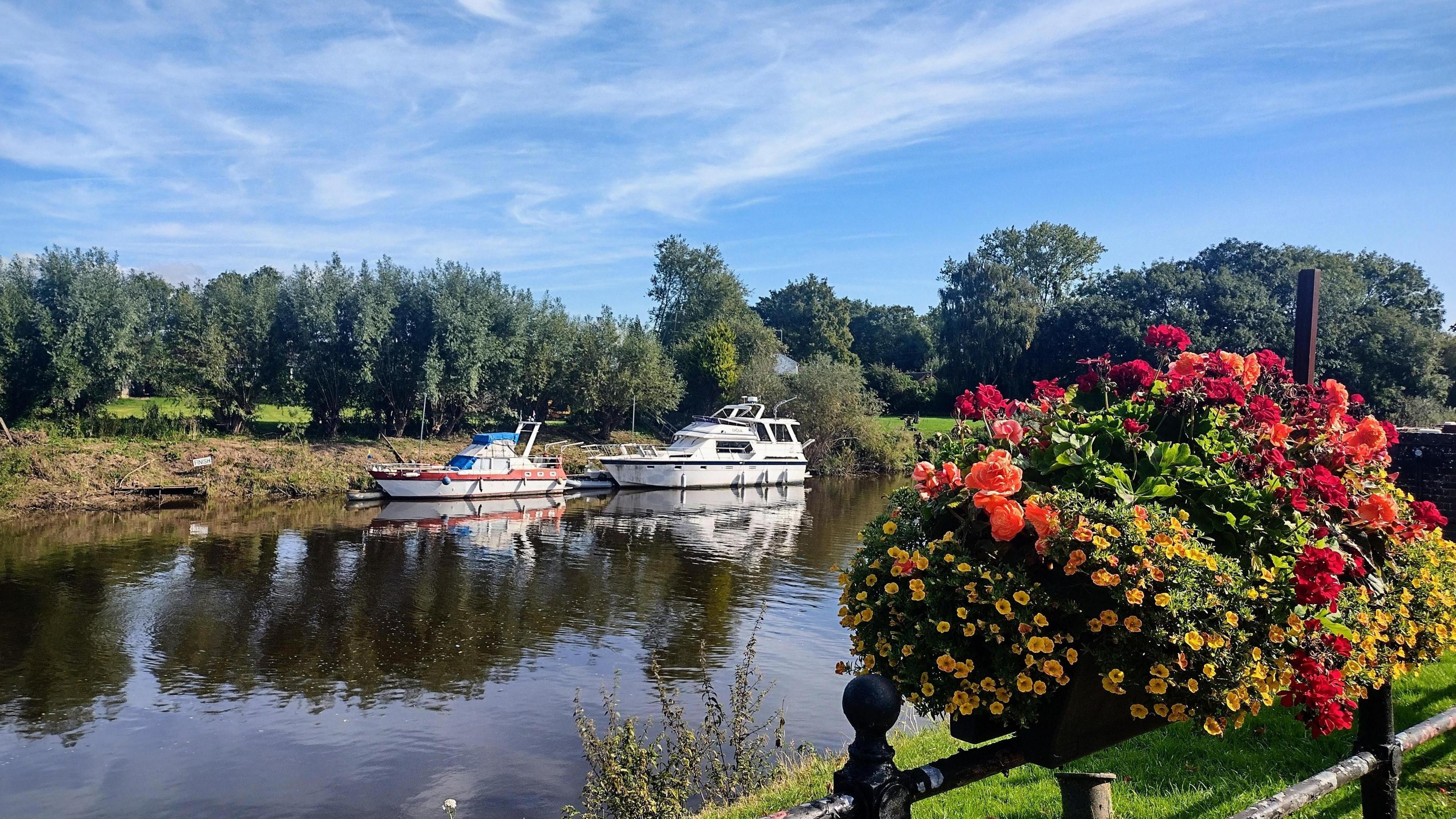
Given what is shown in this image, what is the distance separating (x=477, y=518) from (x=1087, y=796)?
974 inches

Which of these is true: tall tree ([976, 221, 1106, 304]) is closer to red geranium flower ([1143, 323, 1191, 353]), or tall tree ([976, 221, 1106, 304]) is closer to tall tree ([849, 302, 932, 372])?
tall tree ([849, 302, 932, 372])

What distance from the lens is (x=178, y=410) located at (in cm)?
3494

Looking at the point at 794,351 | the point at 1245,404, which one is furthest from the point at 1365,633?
the point at 794,351

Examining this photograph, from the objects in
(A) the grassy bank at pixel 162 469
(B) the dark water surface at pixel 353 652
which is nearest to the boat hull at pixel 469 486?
(A) the grassy bank at pixel 162 469

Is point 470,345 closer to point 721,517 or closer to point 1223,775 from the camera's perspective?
point 721,517

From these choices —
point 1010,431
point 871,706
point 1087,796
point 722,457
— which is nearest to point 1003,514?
point 1010,431

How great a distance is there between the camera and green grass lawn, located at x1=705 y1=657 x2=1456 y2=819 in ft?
14.9

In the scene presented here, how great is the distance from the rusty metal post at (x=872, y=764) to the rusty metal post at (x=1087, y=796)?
2183 mm

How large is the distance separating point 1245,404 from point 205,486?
31.0 m

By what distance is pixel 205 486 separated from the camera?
1104 inches

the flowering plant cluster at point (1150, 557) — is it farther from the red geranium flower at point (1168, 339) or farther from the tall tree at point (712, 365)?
the tall tree at point (712, 365)

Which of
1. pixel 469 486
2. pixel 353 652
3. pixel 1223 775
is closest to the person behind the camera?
pixel 1223 775

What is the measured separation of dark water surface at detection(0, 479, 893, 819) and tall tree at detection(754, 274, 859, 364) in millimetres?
47071

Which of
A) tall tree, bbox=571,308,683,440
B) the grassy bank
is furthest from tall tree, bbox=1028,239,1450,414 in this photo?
the grassy bank
